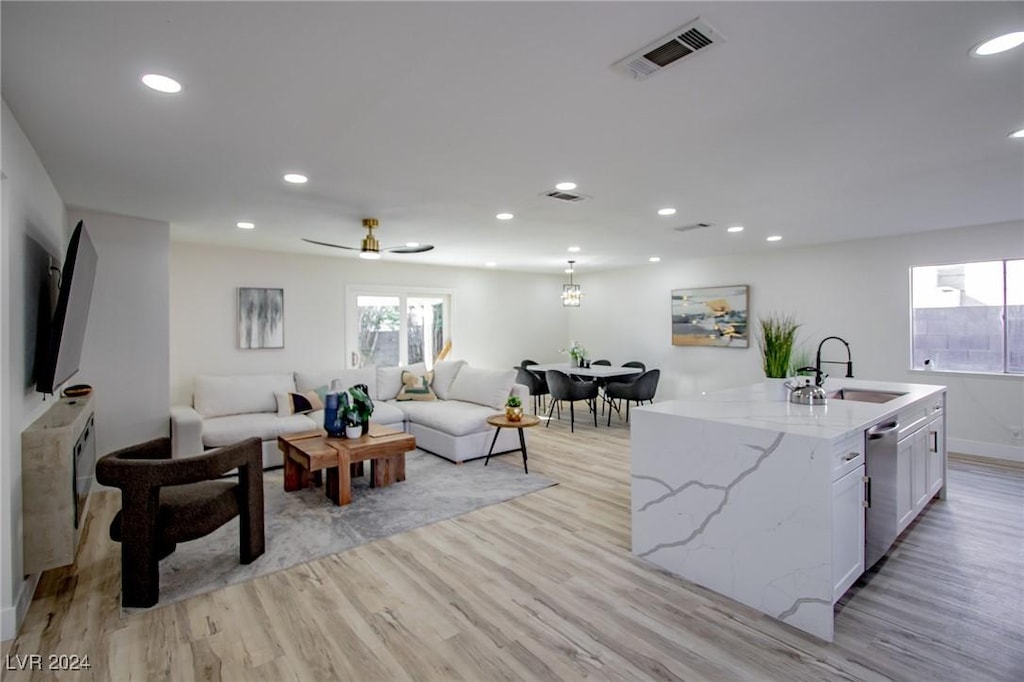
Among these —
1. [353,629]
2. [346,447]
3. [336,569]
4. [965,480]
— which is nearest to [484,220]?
[346,447]

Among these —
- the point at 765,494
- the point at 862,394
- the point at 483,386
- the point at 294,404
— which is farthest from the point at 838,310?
the point at 294,404

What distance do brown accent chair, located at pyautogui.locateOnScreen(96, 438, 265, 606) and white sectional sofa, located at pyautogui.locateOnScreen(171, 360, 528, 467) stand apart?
178 centimetres

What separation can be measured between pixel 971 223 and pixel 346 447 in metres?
6.70

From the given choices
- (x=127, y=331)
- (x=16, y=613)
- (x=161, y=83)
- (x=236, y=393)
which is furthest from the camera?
(x=236, y=393)

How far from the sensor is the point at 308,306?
263 inches

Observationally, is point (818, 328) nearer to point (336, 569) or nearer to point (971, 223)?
point (971, 223)

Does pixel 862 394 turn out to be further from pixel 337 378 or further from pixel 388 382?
pixel 337 378

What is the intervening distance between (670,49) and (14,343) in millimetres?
3339

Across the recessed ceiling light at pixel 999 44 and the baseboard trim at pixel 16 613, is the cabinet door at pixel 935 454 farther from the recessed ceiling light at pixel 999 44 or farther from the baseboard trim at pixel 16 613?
the baseboard trim at pixel 16 613

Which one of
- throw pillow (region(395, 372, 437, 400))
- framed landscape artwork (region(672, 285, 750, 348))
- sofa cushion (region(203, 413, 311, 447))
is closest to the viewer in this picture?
sofa cushion (region(203, 413, 311, 447))

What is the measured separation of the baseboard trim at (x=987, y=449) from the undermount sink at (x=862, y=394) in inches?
91.2

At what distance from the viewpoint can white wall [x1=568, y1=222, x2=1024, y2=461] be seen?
5203 mm

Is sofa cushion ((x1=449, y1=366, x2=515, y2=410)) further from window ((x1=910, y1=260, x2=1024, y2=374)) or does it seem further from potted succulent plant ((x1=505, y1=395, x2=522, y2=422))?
window ((x1=910, y1=260, x2=1024, y2=374))

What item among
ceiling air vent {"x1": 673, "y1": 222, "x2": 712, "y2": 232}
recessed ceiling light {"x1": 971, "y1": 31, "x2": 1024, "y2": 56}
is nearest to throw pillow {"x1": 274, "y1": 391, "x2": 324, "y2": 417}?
ceiling air vent {"x1": 673, "y1": 222, "x2": 712, "y2": 232}
